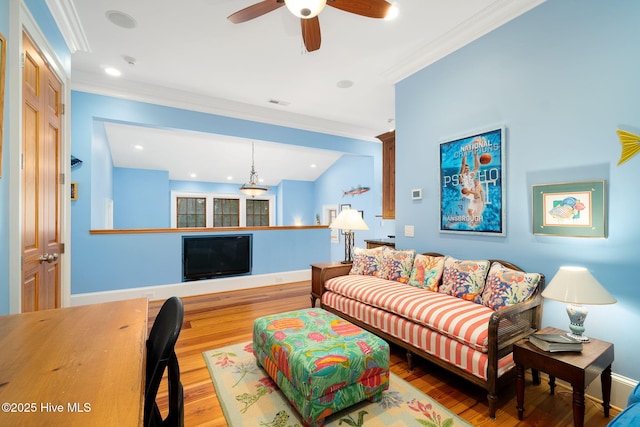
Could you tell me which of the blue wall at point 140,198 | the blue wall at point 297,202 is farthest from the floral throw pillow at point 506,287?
the blue wall at point 140,198

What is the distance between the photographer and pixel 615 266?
1.90m

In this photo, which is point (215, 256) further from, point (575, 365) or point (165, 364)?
point (575, 365)

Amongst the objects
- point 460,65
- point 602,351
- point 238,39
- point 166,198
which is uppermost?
point 238,39

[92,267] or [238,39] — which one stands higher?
[238,39]

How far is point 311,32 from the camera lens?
7.13ft

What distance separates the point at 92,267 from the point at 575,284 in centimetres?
491

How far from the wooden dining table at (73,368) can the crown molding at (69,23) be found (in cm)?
239

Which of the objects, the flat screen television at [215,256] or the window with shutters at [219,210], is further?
the window with shutters at [219,210]

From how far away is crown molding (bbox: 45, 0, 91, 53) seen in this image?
2.23m

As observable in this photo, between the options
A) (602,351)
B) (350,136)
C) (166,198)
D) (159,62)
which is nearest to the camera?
(602,351)

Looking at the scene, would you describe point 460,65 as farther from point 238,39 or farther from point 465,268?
point 238,39

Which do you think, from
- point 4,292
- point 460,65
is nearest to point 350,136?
point 460,65

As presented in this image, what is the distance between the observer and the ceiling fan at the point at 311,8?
174cm

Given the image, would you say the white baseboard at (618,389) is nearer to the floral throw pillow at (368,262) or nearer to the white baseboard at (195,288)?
the floral throw pillow at (368,262)
